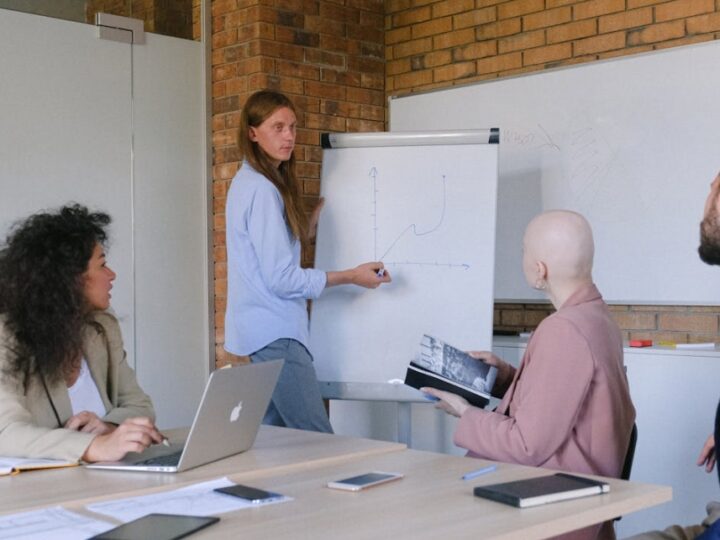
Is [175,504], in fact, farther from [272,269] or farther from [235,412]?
[272,269]

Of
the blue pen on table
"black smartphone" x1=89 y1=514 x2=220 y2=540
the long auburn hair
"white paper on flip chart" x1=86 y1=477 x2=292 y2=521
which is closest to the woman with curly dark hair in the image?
"white paper on flip chart" x1=86 y1=477 x2=292 y2=521

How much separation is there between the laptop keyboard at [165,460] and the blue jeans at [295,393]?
1.25 m

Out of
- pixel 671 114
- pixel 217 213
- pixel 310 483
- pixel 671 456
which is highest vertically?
pixel 671 114

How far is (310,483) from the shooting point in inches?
80.2

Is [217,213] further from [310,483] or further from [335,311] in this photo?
[310,483]

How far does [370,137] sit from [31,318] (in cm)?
217

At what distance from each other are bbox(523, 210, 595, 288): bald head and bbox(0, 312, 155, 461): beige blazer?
1.11 m

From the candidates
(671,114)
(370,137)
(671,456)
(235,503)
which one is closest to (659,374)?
(671,456)

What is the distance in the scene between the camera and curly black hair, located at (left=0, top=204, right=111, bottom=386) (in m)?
2.35

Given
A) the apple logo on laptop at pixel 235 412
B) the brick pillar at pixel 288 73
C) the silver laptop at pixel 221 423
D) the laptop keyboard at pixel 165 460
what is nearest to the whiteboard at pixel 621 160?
the brick pillar at pixel 288 73

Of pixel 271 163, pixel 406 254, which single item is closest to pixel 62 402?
pixel 271 163

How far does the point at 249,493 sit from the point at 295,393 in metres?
1.64

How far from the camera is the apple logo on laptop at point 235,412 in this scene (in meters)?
2.21

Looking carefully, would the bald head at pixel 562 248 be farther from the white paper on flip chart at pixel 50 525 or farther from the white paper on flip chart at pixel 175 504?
the white paper on flip chart at pixel 50 525
